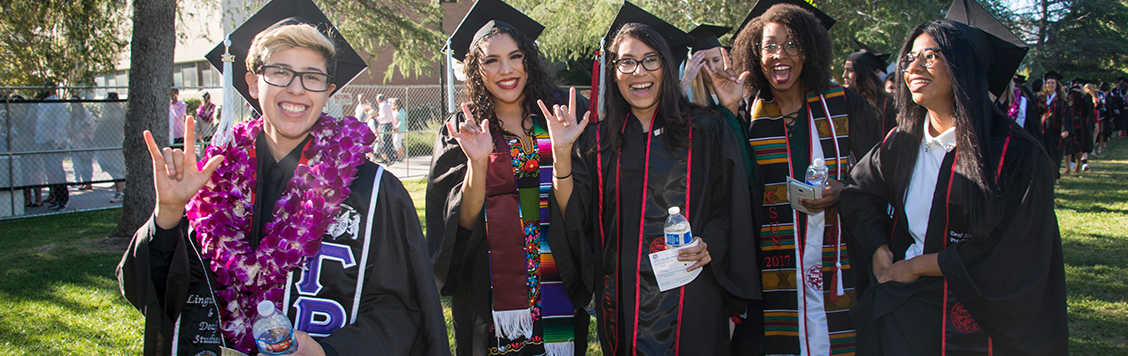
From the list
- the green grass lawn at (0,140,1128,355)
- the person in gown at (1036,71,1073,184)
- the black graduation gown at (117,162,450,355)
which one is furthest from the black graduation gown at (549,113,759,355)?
the person in gown at (1036,71,1073,184)

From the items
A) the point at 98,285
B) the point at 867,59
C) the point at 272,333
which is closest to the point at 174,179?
the point at 272,333

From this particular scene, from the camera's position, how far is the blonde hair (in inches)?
82.1

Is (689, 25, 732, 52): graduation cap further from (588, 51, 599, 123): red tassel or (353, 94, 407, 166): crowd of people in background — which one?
(353, 94, 407, 166): crowd of people in background

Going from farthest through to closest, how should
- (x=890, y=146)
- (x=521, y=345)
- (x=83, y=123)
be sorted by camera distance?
(x=83, y=123) → (x=521, y=345) → (x=890, y=146)

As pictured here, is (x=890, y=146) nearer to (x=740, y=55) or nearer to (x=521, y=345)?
(x=740, y=55)

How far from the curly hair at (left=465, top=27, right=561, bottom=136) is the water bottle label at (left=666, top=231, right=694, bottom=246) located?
0.95m

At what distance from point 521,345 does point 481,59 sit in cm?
140

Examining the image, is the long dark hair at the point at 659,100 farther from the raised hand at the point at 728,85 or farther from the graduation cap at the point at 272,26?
the graduation cap at the point at 272,26

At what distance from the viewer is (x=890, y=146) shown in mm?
2684

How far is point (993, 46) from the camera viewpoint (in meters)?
2.50

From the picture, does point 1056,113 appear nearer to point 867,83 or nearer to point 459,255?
point 867,83

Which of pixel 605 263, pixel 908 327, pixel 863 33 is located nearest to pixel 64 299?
pixel 605 263

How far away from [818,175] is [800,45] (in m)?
0.72

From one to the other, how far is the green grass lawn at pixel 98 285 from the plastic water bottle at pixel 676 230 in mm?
1936
